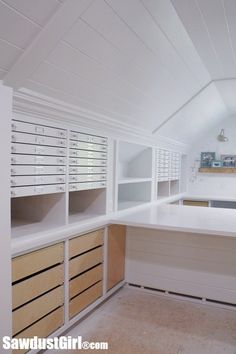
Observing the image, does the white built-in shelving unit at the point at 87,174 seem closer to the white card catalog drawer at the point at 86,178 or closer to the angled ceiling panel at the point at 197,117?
the white card catalog drawer at the point at 86,178

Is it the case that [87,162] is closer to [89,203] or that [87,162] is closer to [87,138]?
[87,138]

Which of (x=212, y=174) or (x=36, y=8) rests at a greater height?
(x=36, y=8)

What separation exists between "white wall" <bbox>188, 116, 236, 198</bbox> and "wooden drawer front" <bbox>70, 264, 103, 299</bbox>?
11.7 feet

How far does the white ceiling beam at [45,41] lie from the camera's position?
1410 millimetres

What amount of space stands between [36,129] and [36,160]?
201 millimetres

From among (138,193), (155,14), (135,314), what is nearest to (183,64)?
(155,14)

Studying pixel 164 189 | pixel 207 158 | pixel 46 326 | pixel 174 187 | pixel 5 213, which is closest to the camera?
pixel 5 213

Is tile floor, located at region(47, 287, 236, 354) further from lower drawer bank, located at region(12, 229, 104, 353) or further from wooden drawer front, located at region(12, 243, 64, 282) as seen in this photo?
wooden drawer front, located at region(12, 243, 64, 282)

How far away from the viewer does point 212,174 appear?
5680 millimetres

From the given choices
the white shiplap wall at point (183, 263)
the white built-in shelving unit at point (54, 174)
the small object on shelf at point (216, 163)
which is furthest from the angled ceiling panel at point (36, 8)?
the small object on shelf at point (216, 163)

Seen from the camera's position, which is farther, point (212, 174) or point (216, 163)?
point (212, 174)

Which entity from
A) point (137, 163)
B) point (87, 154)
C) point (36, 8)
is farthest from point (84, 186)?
point (137, 163)

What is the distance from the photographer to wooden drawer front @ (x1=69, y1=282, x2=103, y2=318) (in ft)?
7.63

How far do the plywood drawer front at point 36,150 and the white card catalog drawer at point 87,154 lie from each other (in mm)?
142
